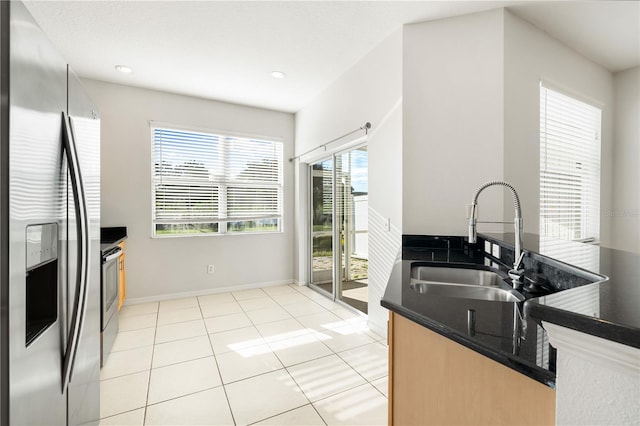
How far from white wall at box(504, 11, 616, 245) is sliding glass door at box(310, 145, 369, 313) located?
144 cm

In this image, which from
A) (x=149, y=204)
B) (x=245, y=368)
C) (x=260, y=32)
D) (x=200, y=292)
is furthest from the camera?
(x=200, y=292)

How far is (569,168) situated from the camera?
287cm

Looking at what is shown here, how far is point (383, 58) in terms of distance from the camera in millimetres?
2703

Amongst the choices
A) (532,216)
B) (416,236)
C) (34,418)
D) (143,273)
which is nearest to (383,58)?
(416,236)

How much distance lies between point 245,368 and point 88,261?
1551 mm

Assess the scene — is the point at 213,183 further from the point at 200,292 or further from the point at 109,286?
the point at 109,286

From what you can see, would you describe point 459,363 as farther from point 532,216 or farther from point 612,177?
point 612,177

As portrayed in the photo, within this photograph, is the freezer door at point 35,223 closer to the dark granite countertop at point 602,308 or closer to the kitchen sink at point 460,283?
the dark granite countertop at point 602,308

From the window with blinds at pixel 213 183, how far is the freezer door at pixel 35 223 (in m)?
3.02

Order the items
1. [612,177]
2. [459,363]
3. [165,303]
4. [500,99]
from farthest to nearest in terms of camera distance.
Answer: [165,303] → [612,177] → [500,99] → [459,363]

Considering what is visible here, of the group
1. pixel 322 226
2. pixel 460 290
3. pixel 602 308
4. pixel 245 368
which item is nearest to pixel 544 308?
pixel 602 308

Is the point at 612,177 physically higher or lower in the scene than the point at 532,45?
lower

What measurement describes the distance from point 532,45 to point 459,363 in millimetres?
2839

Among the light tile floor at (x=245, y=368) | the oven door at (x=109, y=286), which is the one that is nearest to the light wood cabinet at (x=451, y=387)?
the light tile floor at (x=245, y=368)
